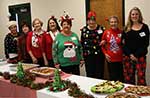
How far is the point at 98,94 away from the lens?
6.25 feet

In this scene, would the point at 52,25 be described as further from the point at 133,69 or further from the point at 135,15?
the point at 133,69

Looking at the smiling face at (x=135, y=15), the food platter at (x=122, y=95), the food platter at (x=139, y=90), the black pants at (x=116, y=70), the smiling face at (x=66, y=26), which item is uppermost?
the smiling face at (x=135, y=15)

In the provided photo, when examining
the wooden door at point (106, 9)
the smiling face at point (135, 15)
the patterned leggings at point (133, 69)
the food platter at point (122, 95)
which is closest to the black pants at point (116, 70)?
the patterned leggings at point (133, 69)

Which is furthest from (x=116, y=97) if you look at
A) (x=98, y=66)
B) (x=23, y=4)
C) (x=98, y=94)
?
(x=23, y=4)

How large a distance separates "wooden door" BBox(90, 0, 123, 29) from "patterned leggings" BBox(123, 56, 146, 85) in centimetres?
102

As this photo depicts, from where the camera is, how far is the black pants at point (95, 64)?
3514 mm

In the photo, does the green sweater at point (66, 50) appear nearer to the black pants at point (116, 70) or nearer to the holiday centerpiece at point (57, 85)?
the black pants at point (116, 70)

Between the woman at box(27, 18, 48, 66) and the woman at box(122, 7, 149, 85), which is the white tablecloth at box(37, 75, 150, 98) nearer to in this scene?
the woman at box(122, 7, 149, 85)

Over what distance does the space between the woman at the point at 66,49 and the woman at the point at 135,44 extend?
0.65 meters

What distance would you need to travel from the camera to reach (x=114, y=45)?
10.7 feet

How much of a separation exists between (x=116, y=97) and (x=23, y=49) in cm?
235

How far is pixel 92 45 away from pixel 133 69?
26.1 inches

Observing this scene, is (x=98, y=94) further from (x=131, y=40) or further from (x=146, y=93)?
(x=131, y=40)

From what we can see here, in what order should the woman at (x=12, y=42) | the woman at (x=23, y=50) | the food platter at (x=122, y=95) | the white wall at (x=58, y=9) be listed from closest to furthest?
the food platter at (x=122, y=95) → the woman at (x=12, y=42) → the woman at (x=23, y=50) → the white wall at (x=58, y=9)
